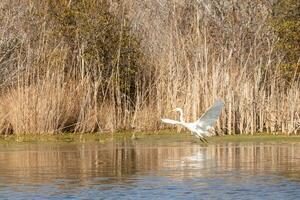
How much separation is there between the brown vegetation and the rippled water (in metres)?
1.86

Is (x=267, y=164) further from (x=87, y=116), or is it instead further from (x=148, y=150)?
(x=87, y=116)

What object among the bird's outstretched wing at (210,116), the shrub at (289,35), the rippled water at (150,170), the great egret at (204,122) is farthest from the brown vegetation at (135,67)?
the bird's outstretched wing at (210,116)

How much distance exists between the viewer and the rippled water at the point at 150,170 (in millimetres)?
10539

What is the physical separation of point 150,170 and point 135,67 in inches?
353

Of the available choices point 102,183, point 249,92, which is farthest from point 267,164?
point 249,92

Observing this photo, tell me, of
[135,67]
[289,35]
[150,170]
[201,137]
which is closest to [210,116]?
[201,137]

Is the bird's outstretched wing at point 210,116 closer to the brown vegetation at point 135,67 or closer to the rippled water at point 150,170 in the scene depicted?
the rippled water at point 150,170

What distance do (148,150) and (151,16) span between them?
745cm

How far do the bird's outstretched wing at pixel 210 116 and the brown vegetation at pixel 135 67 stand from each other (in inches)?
96.0

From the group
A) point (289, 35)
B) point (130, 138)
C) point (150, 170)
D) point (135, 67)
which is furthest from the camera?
point (135, 67)

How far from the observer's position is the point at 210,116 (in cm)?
1614

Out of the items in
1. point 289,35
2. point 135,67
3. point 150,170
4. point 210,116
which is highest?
point 289,35

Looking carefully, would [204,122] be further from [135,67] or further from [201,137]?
[135,67]

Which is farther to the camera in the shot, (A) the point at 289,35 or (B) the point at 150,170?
(A) the point at 289,35
